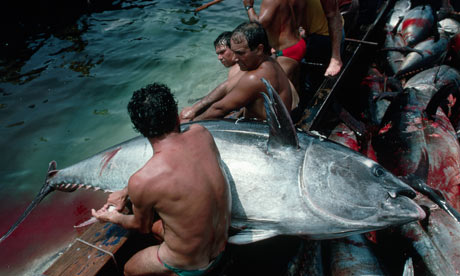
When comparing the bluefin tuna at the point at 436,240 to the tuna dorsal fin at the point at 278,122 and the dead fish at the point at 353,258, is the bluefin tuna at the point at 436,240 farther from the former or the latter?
the tuna dorsal fin at the point at 278,122

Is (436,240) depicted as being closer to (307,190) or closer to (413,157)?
(413,157)

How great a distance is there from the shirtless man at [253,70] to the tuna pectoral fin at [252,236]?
4.86ft

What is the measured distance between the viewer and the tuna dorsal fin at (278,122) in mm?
2105

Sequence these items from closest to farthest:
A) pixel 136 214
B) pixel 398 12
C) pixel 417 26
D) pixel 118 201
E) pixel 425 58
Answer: pixel 136 214 < pixel 118 201 < pixel 425 58 < pixel 417 26 < pixel 398 12

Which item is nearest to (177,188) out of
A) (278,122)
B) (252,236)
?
(252,236)

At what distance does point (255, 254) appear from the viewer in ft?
9.08

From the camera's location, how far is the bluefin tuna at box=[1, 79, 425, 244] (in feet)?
6.50

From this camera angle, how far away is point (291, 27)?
414cm

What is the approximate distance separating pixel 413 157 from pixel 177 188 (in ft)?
10.3

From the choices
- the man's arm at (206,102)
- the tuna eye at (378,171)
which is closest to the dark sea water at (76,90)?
the man's arm at (206,102)

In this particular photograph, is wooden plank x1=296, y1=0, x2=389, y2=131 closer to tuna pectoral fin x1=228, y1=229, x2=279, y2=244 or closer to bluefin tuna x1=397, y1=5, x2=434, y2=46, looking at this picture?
tuna pectoral fin x1=228, y1=229, x2=279, y2=244

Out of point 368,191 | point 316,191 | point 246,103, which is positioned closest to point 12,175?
point 246,103

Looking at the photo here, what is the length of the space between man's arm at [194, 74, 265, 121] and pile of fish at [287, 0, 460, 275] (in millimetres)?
1400

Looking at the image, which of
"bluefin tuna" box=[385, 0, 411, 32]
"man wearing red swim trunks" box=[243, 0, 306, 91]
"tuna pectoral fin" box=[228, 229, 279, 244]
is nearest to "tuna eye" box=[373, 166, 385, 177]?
"tuna pectoral fin" box=[228, 229, 279, 244]
